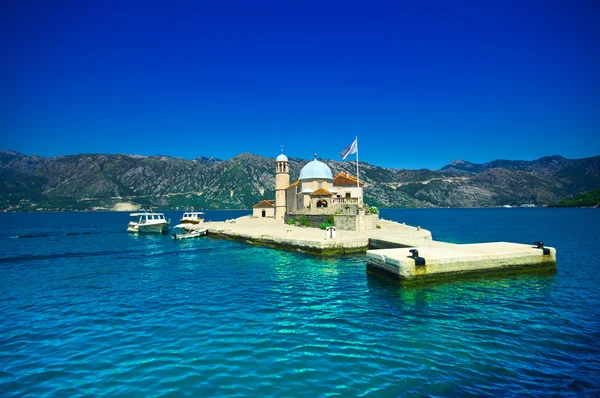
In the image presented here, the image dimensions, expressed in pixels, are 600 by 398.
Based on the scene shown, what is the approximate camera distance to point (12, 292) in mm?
17844

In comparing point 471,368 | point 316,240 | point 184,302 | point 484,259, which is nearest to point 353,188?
point 316,240

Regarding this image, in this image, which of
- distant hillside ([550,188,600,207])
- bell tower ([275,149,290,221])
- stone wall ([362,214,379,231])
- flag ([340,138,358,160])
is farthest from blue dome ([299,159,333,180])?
distant hillside ([550,188,600,207])

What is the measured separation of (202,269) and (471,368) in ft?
64.3

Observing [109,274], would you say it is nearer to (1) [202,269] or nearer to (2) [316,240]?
(1) [202,269]

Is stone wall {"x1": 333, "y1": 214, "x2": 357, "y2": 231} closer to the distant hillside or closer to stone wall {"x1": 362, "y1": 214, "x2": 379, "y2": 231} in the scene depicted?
stone wall {"x1": 362, "y1": 214, "x2": 379, "y2": 231}

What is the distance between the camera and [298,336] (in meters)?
10.8

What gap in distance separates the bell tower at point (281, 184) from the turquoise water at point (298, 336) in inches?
1631

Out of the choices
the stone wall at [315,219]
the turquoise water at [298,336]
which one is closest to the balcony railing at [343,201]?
the stone wall at [315,219]

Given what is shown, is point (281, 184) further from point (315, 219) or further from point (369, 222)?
point (369, 222)

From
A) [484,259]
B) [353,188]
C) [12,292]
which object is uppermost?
[353,188]

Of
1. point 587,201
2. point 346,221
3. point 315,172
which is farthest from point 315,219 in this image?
point 587,201

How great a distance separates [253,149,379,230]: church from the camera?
1607 inches

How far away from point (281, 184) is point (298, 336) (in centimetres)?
5195

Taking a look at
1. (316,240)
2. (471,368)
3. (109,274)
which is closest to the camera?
(471,368)
